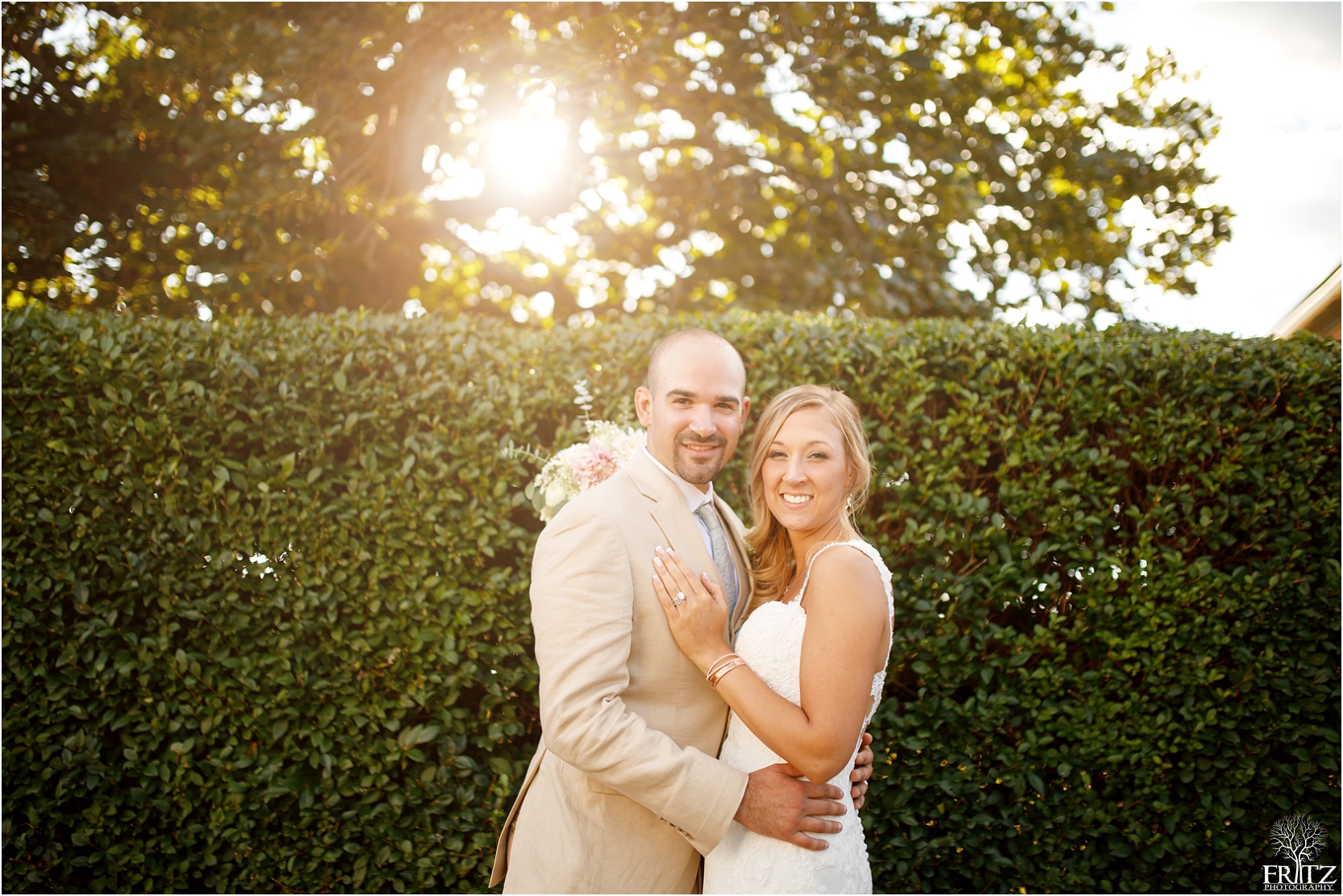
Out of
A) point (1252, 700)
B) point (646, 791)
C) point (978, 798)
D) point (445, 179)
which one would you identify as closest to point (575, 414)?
point (646, 791)

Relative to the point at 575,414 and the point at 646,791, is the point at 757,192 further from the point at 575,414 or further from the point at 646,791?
the point at 646,791

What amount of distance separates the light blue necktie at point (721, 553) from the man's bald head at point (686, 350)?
0.46 meters

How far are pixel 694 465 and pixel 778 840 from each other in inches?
47.5

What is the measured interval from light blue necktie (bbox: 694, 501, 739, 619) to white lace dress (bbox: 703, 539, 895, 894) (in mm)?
158

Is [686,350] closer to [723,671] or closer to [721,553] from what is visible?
[721,553]

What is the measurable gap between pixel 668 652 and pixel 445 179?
382 inches

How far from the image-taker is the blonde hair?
9.12ft

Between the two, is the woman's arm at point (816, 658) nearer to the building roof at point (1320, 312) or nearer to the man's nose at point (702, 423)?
the man's nose at point (702, 423)

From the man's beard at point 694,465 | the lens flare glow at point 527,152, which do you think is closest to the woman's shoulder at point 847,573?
the man's beard at point 694,465

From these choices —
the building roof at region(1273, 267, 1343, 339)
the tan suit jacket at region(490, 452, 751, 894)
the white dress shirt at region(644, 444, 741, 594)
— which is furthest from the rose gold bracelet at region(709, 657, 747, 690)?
the building roof at region(1273, 267, 1343, 339)

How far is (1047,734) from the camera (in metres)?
4.12

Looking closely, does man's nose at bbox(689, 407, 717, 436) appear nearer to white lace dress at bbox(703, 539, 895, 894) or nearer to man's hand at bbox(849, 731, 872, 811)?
white lace dress at bbox(703, 539, 895, 894)

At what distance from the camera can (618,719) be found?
2.21 meters

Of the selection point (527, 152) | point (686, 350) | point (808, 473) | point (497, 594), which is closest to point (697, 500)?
point (808, 473)
